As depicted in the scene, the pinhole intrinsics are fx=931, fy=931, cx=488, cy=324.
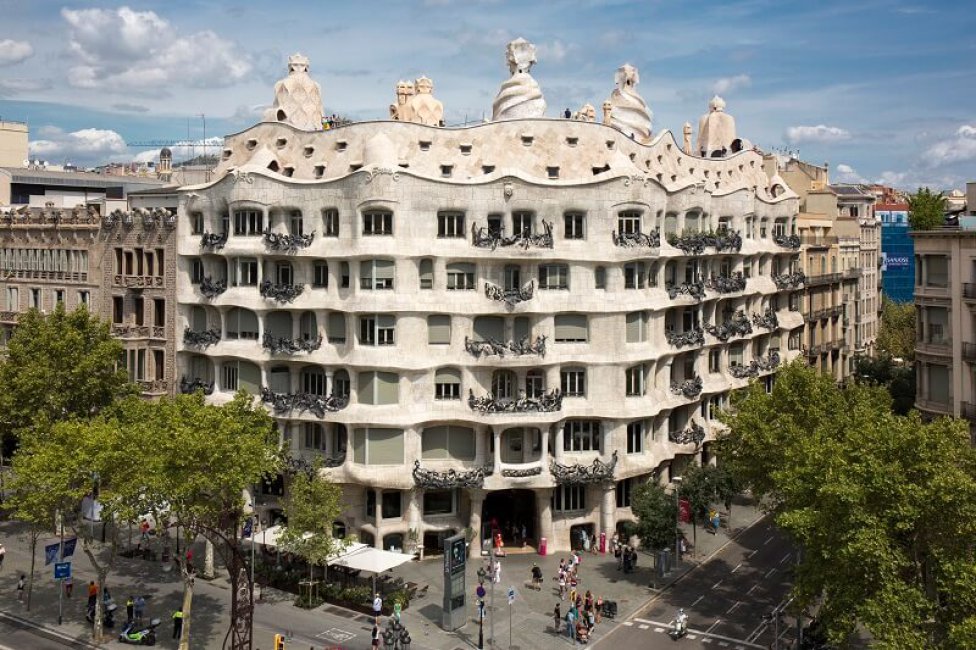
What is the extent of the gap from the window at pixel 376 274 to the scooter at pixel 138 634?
2428 cm

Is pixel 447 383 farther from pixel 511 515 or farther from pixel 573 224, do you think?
pixel 573 224

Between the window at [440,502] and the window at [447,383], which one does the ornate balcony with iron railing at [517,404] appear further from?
the window at [440,502]

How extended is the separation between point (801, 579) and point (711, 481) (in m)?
21.6

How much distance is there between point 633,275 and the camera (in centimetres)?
6556

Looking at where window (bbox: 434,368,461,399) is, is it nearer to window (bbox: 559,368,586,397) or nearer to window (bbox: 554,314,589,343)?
window (bbox: 559,368,586,397)

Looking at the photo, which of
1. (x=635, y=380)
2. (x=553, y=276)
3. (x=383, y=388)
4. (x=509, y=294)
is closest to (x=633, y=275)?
(x=553, y=276)

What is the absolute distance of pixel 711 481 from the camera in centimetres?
6309

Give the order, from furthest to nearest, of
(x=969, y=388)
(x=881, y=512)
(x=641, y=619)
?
(x=969, y=388) → (x=641, y=619) → (x=881, y=512)

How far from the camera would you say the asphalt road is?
50.6 m

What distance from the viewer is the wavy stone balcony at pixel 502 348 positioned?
62.1 metres

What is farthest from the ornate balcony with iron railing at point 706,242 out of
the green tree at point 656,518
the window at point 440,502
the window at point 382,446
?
the window at point 382,446

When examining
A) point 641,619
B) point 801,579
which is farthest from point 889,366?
point 801,579

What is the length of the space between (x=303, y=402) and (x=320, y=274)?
897cm

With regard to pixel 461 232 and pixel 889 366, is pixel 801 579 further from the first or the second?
pixel 889 366
